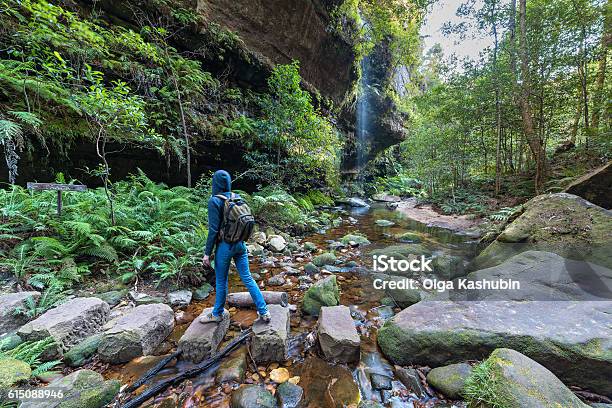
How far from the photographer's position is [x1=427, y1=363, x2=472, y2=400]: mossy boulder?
7.09ft

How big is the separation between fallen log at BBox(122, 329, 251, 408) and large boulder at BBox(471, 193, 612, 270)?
5.03 metres

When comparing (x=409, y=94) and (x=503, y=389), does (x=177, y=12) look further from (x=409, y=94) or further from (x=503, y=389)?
(x=409, y=94)

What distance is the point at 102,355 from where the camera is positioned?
2545mm

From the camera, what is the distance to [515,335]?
2.37 meters

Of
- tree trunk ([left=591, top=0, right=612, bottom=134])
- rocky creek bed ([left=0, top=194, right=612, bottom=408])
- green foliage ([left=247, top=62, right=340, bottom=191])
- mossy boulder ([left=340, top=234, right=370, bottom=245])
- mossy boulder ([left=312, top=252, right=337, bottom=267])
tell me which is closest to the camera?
rocky creek bed ([left=0, top=194, right=612, bottom=408])

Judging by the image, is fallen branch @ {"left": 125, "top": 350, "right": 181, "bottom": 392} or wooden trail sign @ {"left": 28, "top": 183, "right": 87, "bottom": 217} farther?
wooden trail sign @ {"left": 28, "top": 183, "right": 87, "bottom": 217}

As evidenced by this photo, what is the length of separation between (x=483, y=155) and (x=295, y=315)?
17476 millimetres

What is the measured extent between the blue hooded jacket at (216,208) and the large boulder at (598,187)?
8.46 meters

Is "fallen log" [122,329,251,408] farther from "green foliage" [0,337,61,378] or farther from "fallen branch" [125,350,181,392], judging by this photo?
"green foliage" [0,337,61,378]

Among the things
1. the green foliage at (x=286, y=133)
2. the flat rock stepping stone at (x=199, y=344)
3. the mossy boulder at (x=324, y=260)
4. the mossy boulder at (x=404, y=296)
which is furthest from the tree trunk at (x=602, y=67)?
the flat rock stepping stone at (x=199, y=344)

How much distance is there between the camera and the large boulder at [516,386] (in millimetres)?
1648

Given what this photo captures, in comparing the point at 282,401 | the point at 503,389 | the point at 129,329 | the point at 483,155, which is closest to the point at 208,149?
the point at 129,329

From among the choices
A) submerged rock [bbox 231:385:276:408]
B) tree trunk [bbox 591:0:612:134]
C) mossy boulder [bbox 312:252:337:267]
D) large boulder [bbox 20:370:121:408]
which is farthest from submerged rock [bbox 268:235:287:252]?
tree trunk [bbox 591:0:612:134]

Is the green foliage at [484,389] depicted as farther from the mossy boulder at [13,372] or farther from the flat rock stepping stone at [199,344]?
the mossy boulder at [13,372]
